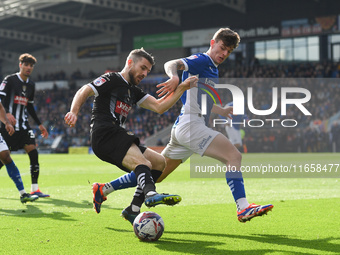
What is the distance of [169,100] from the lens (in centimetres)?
575

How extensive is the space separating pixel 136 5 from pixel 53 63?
1631 centimetres

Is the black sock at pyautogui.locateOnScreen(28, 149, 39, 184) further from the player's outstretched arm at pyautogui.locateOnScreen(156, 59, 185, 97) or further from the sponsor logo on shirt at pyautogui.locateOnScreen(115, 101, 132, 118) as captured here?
the player's outstretched arm at pyautogui.locateOnScreen(156, 59, 185, 97)

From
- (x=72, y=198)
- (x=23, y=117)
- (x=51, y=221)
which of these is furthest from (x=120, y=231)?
(x=23, y=117)

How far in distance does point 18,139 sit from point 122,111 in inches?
172

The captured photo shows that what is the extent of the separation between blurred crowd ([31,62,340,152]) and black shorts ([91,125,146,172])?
24.6 metres

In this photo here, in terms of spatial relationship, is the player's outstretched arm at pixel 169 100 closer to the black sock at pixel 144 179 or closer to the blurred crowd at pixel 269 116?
the black sock at pixel 144 179

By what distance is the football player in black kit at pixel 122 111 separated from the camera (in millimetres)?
5484

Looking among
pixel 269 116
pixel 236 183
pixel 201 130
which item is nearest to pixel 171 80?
pixel 201 130

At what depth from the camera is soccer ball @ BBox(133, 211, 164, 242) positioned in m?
5.14

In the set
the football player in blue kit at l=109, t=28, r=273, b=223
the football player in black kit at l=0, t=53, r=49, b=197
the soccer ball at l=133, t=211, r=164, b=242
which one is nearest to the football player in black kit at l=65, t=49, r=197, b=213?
the football player in blue kit at l=109, t=28, r=273, b=223

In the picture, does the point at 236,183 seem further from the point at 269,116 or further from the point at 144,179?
the point at 269,116

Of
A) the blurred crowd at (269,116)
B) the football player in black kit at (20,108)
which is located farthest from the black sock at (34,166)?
the blurred crowd at (269,116)

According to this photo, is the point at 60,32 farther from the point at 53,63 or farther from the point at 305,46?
the point at 305,46

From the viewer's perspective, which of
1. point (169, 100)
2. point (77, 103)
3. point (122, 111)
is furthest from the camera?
point (122, 111)
